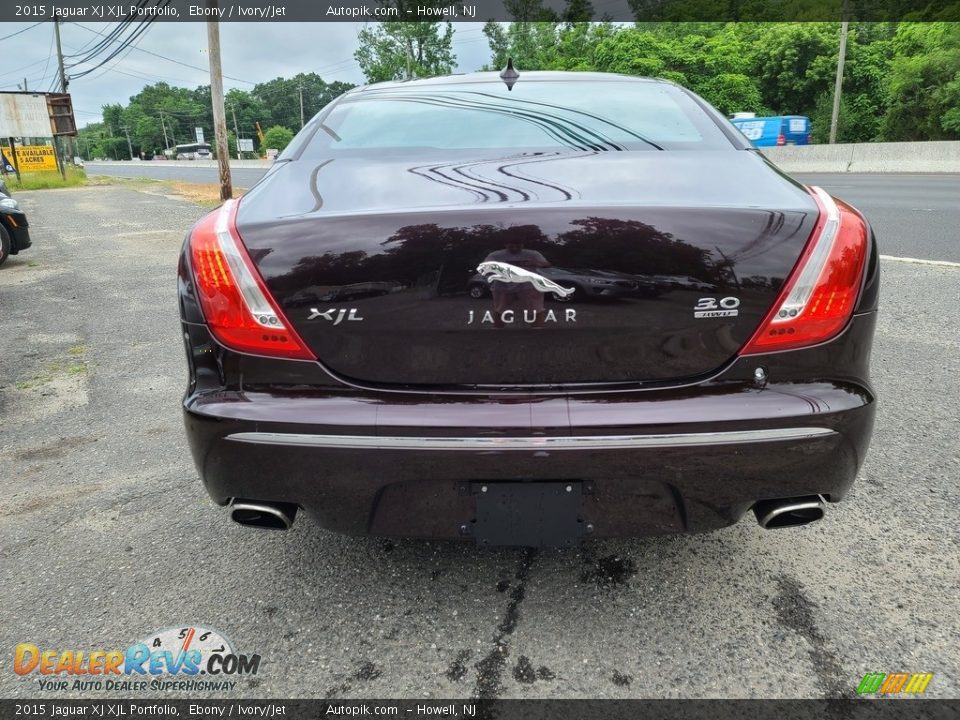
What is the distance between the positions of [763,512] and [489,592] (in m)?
0.85

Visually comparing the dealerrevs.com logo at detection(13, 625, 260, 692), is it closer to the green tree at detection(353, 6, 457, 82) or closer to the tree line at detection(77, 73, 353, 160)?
the green tree at detection(353, 6, 457, 82)

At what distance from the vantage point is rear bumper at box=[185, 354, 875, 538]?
1.65 m

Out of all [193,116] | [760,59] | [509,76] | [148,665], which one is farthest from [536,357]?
[193,116]

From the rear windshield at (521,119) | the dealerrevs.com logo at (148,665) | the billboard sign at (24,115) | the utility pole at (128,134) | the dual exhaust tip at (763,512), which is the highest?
the utility pole at (128,134)

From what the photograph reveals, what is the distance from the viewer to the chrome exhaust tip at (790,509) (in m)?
1.80

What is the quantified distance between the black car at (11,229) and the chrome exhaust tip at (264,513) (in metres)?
8.53

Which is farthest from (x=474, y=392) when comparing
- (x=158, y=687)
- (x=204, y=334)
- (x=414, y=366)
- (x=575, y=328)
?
(x=158, y=687)

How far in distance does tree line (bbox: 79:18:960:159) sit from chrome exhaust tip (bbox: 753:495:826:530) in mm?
19547

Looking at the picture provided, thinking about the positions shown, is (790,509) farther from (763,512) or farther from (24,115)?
(24,115)

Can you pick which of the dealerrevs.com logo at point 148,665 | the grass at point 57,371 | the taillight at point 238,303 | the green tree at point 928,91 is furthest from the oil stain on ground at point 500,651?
the green tree at point 928,91

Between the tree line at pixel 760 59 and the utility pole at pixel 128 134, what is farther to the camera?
the utility pole at pixel 128 134

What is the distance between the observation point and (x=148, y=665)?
74.7 inches

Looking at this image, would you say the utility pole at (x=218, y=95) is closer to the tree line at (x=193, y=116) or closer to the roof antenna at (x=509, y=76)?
the roof antenna at (x=509, y=76)

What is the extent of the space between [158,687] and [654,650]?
1.35 meters
